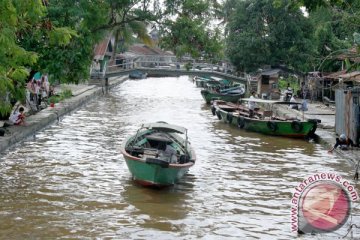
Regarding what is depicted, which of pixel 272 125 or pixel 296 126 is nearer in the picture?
pixel 296 126

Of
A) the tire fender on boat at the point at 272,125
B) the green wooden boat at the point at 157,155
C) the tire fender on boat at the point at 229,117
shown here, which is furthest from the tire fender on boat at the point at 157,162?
the tire fender on boat at the point at 229,117

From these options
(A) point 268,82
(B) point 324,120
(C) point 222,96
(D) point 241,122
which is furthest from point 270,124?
(A) point 268,82

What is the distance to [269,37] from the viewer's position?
1537 inches

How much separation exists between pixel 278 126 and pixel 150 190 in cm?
1048

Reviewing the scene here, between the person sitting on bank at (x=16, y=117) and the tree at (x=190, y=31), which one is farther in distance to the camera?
the tree at (x=190, y=31)

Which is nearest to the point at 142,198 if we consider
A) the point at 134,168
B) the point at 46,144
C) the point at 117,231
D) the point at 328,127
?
the point at 134,168

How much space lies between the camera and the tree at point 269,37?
38.8 m

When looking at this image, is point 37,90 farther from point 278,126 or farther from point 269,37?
point 269,37

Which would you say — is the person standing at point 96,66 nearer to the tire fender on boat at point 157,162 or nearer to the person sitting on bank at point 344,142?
the person sitting on bank at point 344,142

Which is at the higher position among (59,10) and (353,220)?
(59,10)

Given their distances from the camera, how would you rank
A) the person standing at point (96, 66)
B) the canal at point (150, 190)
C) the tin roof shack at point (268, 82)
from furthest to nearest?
the person standing at point (96, 66) → the tin roof shack at point (268, 82) → the canal at point (150, 190)

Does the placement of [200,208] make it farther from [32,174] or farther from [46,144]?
[46,144]

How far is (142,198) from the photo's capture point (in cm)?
1365

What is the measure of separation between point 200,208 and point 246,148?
858cm
